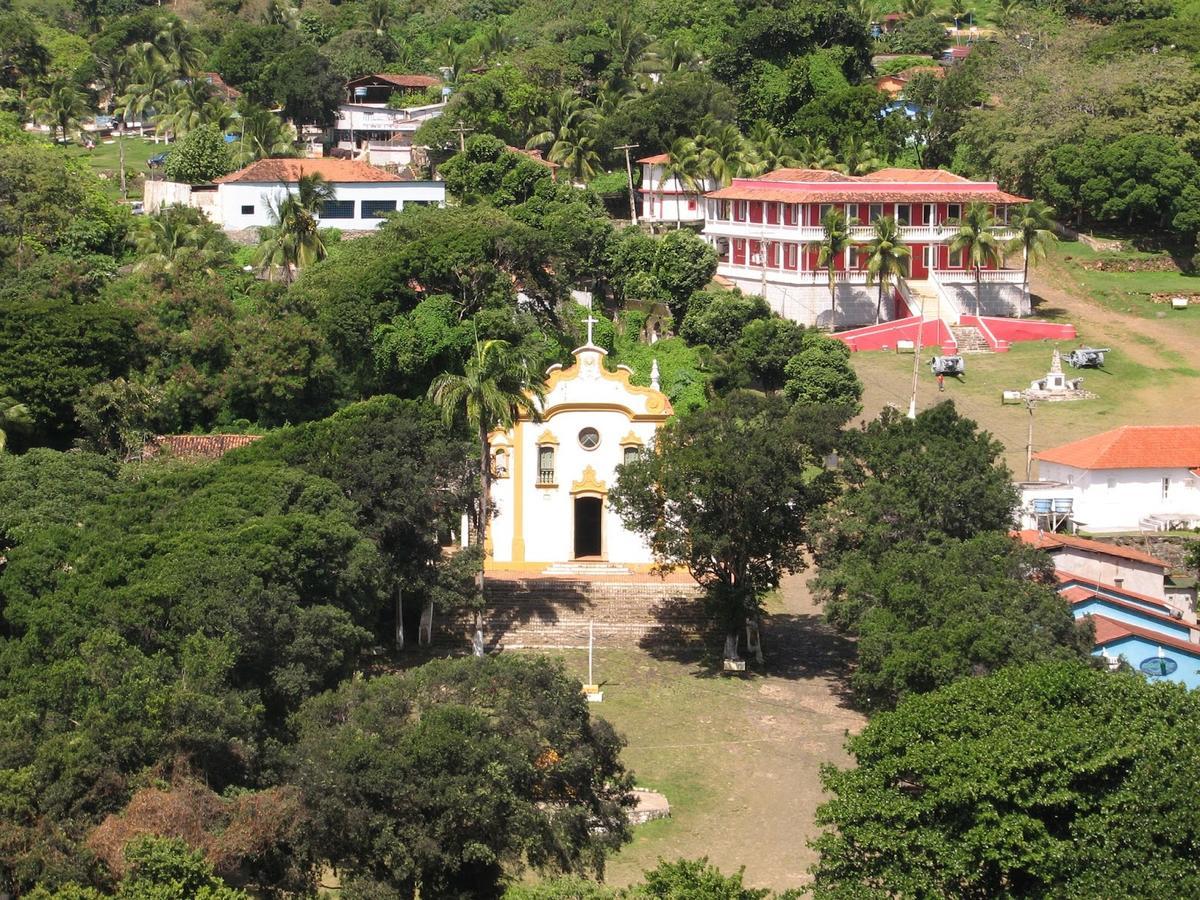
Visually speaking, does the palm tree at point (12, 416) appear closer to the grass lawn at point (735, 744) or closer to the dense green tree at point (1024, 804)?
the grass lawn at point (735, 744)

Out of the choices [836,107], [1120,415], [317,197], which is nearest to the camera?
[1120,415]

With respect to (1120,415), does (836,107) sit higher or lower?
higher

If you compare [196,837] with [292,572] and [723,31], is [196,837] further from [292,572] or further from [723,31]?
[723,31]

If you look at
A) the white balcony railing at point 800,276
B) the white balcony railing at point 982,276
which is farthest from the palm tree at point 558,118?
the white balcony railing at point 982,276

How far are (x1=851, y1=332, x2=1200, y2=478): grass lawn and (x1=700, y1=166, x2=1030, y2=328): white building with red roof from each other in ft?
13.8

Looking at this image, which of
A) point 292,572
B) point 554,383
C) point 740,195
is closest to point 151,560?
point 292,572

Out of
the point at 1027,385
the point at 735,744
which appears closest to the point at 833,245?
the point at 1027,385

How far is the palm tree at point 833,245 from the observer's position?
2672 inches

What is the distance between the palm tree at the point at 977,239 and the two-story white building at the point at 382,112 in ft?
94.5

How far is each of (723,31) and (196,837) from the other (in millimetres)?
80126

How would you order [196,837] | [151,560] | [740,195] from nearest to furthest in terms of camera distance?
[196,837], [151,560], [740,195]

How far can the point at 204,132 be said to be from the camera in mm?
80625

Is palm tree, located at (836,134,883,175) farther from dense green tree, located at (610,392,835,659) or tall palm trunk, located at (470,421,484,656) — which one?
tall palm trunk, located at (470,421,484,656)

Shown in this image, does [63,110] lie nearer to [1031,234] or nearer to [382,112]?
A: [382,112]
